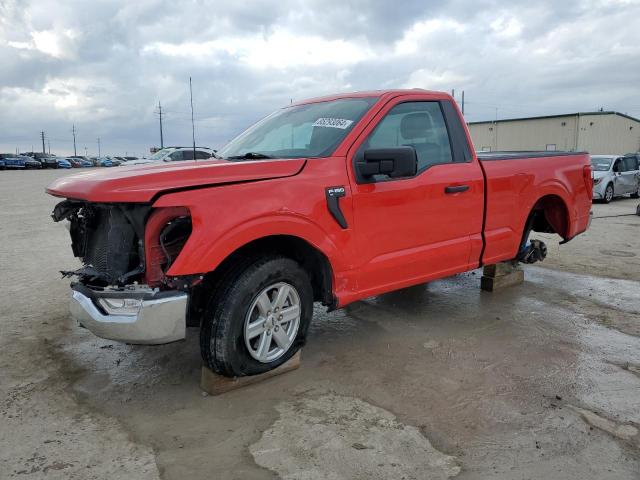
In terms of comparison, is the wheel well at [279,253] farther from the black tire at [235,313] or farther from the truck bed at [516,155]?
the truck bed at [516,155]

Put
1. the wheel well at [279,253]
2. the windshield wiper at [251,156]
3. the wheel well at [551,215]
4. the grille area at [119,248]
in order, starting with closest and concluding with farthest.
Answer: the grille area at [119,248] → the wheel well at [279,253] → the windshield wiper at [251,156] → the wheel well at [551,215]

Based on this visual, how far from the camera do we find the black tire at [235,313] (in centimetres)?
306

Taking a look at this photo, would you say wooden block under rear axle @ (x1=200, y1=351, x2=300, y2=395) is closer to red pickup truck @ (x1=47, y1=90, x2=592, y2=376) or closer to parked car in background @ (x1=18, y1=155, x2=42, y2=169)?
red pickup truck @ (x1=47, y1=90, x2=592, y2=376)

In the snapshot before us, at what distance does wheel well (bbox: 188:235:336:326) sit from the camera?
10.6 ft

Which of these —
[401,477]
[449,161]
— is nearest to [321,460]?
[401,477]

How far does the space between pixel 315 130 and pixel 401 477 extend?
2525mm

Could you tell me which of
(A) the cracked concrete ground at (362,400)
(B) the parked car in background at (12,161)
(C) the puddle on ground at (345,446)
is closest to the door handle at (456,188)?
(A) the cracked concrete ground at (362,400)

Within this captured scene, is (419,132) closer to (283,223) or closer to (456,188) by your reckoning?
(456,188)

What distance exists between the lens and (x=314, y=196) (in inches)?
132

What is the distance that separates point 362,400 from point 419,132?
2251 millimetres

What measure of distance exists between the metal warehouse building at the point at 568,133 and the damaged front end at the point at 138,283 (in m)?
42.4

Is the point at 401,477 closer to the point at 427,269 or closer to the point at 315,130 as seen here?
the point at 427,269

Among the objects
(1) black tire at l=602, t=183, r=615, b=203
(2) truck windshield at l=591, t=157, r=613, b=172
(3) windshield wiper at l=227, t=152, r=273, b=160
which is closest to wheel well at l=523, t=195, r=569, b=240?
(3) windshield wiper at l=227, t=152, r=273, b=160

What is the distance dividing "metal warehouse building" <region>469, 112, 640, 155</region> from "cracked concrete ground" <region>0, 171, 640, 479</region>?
40268 millimetres
